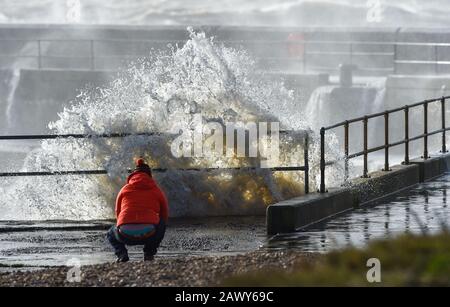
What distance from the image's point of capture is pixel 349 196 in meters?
18.8

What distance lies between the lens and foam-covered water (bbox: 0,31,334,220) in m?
20.2

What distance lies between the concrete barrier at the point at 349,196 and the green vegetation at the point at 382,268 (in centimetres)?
345

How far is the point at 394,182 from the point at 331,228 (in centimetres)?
414

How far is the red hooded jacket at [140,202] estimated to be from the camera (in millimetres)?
14352

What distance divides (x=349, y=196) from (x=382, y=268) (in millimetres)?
7038

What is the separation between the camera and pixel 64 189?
21.4 metres

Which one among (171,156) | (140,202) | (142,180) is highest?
(142,180)

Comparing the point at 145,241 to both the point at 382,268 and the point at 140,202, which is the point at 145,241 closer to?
the point at 140,202

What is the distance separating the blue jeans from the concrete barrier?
2.34m

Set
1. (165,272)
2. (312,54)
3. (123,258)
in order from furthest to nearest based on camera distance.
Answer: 1. (312,54)
2. (123,258)
3. (165,272)

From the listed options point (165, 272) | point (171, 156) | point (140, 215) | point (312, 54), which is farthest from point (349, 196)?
point (312, 54)

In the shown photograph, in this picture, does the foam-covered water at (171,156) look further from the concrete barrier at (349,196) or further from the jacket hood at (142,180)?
the jacket hood at (142,180)

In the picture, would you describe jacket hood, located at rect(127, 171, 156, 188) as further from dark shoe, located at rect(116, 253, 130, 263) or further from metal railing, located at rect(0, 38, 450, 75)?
metal railing, located at rect(0, 38, 450, 75)

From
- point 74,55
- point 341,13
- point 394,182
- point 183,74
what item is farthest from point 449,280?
point 341,13
